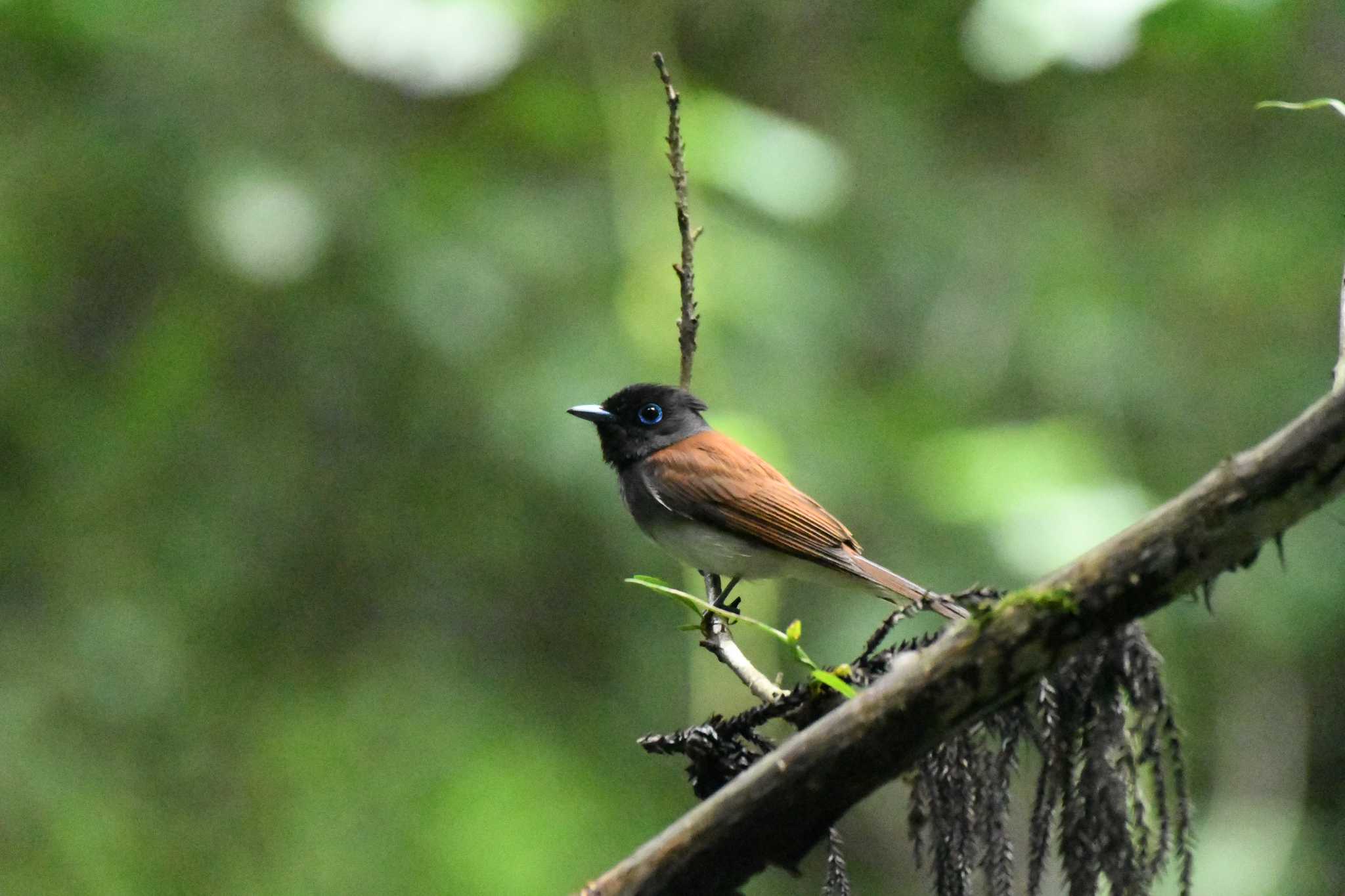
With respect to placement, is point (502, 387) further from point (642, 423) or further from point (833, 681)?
point (833, 681)

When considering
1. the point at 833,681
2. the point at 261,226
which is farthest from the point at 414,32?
the point at 833,681

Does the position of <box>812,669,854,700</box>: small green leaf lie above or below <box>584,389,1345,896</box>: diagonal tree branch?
above

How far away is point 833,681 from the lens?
145cm

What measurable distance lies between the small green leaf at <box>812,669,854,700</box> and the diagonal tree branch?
0.43 ft

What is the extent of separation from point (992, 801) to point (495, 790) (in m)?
3.95

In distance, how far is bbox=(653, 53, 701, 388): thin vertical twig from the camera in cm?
231

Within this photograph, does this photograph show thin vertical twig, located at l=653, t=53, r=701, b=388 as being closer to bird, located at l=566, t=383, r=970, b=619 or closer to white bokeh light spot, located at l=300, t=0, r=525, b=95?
bird, located at l=566, t=383, r=970, b=619

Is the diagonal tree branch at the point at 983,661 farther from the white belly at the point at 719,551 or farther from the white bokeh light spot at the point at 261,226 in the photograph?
the white bokeh light spot at the point at 261,226

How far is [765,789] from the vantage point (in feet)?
4.15

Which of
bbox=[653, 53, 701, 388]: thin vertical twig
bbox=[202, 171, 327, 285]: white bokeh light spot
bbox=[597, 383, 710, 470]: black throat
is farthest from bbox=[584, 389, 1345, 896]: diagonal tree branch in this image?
bbox=[202, 171, 327, 285]: white bokeh light spot

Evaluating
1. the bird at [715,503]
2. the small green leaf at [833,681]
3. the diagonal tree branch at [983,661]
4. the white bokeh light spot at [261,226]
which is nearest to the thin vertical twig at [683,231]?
the bird at [715,503]

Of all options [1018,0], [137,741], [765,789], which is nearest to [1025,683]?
[765,789]

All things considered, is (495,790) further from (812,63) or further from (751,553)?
(812,63)

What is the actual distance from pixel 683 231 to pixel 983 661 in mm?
1408
